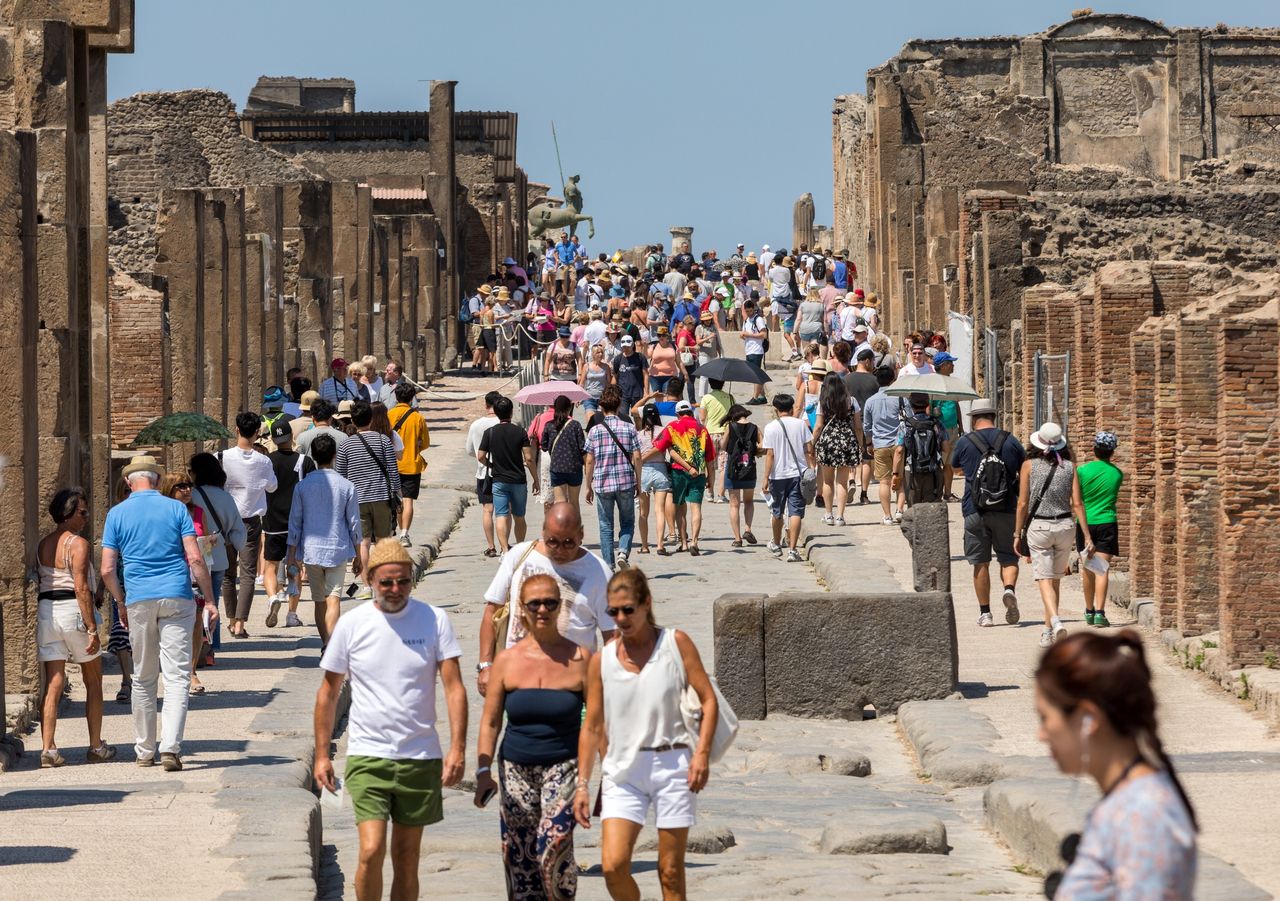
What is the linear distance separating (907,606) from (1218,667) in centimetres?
197

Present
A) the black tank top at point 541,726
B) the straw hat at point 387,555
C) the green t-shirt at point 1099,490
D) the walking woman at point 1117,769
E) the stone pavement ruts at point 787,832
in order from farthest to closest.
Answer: the green t-shirt at point 1099,490 → the stone pavement ruts at point 787,832 → the straw hat at point 387,555 → the black tank top at point 541,726 → the walking woman at point 1117,769

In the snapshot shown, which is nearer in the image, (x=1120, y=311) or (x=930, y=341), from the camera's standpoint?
(x=1120, y=311)

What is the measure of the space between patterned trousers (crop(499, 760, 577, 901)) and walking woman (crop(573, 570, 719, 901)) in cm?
8

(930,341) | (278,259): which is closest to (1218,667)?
(930,341)

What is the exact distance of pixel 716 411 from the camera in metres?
23.5

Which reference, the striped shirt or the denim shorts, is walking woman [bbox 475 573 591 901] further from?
the denim shorts

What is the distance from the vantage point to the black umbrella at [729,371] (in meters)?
24.3

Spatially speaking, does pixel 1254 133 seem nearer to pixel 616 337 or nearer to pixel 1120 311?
pixel 616 337

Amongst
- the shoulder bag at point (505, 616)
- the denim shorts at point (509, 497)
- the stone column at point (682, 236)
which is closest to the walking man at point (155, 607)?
the shoulder bag at point (505, 616)

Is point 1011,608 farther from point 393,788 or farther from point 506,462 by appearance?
point 393,788

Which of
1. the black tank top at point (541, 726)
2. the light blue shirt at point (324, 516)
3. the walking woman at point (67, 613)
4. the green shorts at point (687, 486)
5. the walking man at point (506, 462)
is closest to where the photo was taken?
the black tank top at point (541, 726)

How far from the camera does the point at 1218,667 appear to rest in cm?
1443

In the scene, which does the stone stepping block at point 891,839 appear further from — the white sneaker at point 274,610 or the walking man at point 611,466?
the walking man at point 611,466

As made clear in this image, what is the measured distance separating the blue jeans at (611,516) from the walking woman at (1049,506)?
4.17 m
